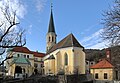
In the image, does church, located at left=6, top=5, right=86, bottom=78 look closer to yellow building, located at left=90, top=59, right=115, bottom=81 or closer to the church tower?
yellow building, located at left=90, top=59, right=115, bottom=81

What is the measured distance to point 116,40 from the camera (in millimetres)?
11508

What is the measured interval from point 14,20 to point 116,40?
697 cm

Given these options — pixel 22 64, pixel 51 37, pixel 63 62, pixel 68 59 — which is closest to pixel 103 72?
pixel 68 59

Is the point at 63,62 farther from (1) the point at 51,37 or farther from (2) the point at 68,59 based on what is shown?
(1) the point at 51,37

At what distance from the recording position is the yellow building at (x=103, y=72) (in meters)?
45.8

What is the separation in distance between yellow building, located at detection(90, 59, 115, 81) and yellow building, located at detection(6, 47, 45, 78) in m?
15.1

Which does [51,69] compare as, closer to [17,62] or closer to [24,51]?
[17,62]

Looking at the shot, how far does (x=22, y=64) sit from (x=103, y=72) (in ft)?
71.0

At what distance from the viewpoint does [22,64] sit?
2298 inches

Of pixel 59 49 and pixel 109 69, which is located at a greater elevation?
pixel 59 49

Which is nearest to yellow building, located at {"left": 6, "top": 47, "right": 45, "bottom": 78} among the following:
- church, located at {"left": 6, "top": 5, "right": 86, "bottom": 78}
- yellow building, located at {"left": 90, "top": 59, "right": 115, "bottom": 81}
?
church, located at {"left": 6, "top": 5, "right": 86, "bottom": 78}

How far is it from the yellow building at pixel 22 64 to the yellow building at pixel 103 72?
15096 mm

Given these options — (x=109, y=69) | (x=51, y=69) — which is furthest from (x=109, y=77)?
(x=51, y=69)

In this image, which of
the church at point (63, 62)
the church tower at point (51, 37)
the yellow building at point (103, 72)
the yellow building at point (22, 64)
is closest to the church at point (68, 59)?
the church at point (63, 62)
